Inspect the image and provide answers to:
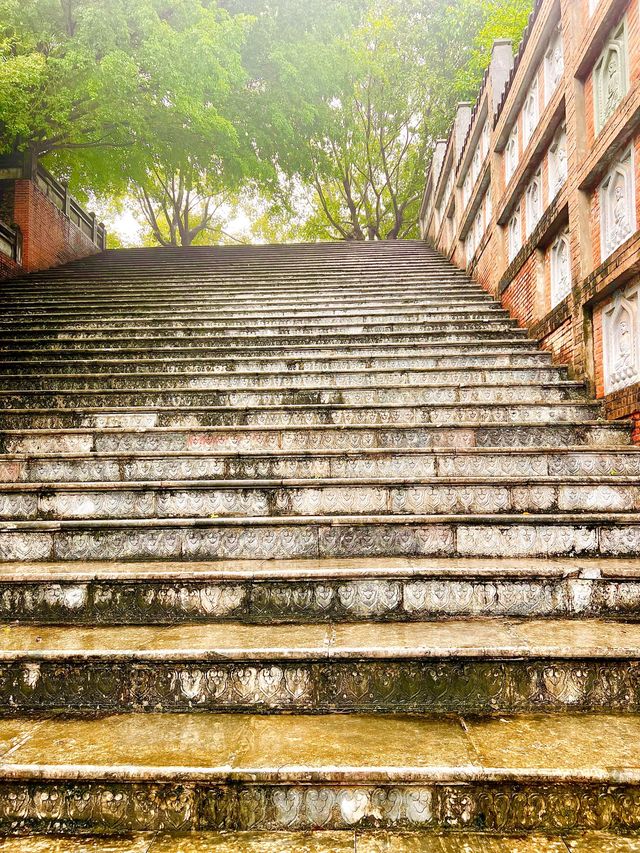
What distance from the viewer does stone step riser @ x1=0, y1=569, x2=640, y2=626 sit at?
2.81 meters

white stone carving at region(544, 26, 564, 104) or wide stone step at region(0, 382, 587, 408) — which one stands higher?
white stone carving at region(544, 26, 564, 104)

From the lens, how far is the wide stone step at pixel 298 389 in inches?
199

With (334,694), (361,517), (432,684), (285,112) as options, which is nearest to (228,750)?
(334,694)

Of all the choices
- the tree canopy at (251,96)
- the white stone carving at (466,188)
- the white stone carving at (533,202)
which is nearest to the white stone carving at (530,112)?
the white stone carving at (533,202)

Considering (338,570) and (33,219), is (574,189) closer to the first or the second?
(338,570)

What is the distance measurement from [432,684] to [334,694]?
0.43 m

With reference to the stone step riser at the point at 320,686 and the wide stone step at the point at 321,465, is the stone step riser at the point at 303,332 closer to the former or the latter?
the wide stone step at the point at 321,465

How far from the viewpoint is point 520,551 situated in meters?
3.25

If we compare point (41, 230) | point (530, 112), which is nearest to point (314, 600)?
point (530, 112)

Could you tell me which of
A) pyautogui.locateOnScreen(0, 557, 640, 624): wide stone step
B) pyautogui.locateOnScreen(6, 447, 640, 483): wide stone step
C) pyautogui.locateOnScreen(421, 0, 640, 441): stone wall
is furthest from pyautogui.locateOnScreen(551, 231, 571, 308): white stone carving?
pyautogui.locateOnScreen(0, 557, 640, 624): wide stone step

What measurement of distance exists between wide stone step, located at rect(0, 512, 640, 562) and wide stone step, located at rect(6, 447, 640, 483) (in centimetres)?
61

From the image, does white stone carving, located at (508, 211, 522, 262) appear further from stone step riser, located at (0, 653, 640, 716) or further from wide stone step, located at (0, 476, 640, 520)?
stone step riser, located at (0, 653, 640, 716)

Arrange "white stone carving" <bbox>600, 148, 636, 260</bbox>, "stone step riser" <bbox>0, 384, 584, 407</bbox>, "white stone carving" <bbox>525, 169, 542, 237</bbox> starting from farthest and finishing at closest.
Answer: "white stone carving" <bbox>525, 169, 542, 237</bbox>
"stone step riser" <bbox>0, 384, 584, 407</bbox>
"white stone carving" <bbox>600, 148, 636, 260</bbox>

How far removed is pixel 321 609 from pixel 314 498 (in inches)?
39.4
